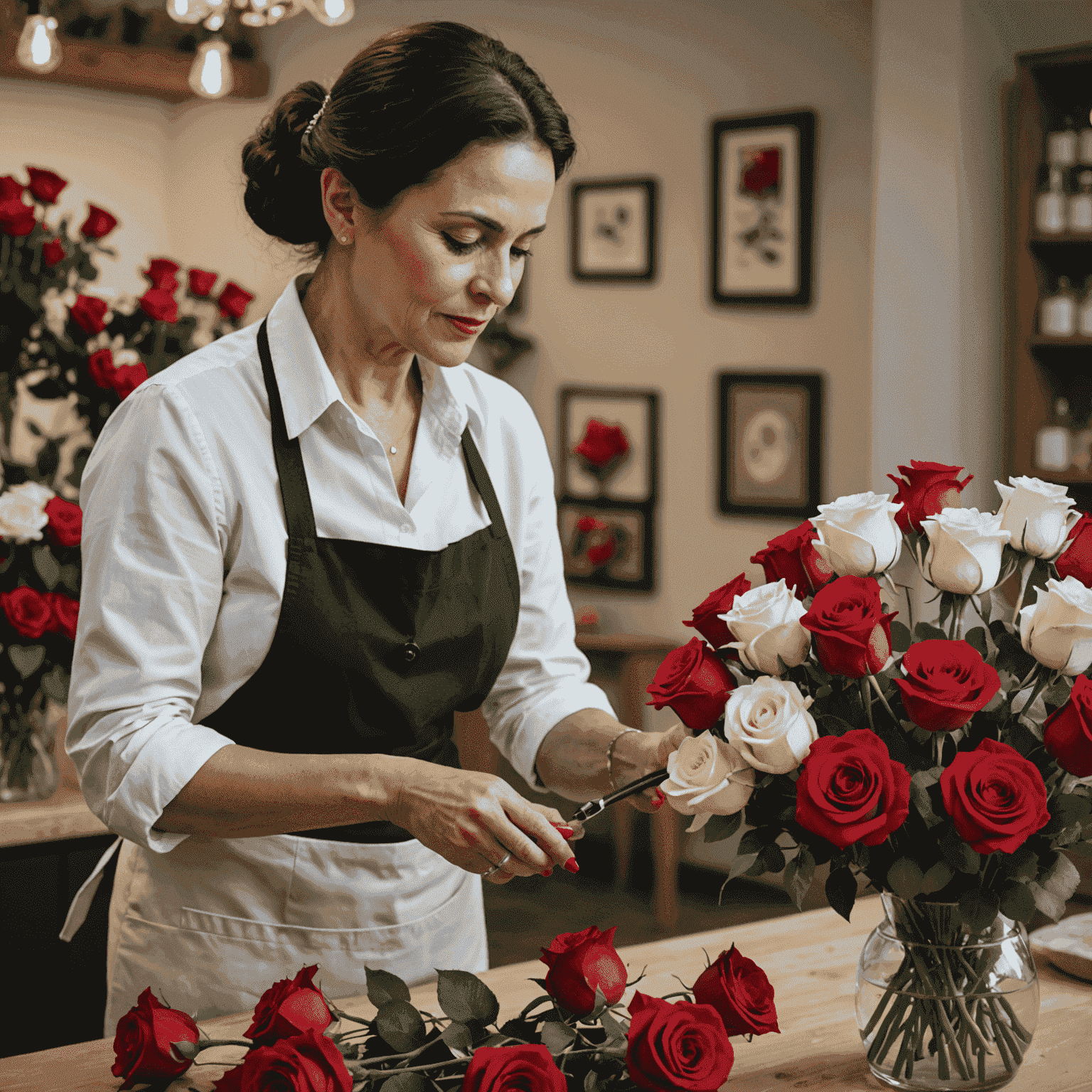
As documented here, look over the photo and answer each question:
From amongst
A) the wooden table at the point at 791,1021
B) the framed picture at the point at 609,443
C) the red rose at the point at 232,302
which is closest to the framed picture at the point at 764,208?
Result: the framed picture at the point at 609,443

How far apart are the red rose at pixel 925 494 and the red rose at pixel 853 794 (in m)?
0.25

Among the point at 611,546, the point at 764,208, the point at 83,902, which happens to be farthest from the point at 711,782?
the point at 611,546

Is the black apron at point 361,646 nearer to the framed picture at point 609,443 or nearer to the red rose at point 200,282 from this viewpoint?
the red rose at point 200,282

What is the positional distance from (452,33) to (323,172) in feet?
0.70

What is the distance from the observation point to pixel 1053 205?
12.4 ft

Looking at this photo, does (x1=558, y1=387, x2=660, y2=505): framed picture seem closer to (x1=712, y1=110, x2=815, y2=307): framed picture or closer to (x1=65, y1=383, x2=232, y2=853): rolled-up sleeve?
(x1=712, y1=110, x2=815, y2=307): framed picture

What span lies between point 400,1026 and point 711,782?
33 centimetres

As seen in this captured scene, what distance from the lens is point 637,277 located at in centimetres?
509

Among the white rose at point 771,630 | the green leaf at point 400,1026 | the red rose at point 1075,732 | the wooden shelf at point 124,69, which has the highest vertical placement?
the wooden shelf at point 124,69

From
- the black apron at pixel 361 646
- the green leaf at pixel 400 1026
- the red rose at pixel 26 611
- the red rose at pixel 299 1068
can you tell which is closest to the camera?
the red rose at pixel 299 1068

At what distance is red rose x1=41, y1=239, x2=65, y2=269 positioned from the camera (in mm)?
2641

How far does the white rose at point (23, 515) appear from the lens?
96.0 inches

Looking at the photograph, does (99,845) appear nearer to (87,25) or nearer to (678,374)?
(678,374)

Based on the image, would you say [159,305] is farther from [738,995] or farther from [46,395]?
[738,995]
